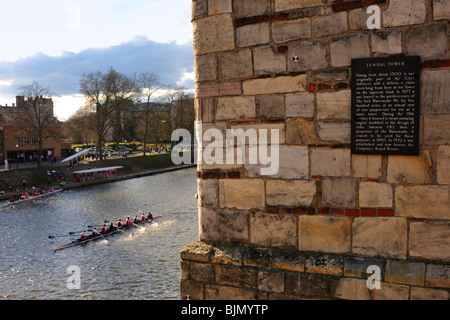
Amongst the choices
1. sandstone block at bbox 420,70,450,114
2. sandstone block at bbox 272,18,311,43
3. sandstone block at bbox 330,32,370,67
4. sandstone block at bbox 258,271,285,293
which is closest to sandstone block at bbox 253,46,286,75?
sandstone block at bbox 272,18,311,43

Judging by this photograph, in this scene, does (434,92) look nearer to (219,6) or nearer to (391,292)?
(391,292)

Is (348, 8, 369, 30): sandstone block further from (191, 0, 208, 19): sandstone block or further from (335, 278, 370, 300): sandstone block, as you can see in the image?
(335, 278, 370, 300): sandstone block

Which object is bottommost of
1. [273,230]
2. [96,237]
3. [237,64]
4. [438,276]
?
[96,237]

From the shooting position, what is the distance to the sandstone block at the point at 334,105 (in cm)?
361

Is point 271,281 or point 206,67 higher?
point 206,67

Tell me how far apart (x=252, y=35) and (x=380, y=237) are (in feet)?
7.44

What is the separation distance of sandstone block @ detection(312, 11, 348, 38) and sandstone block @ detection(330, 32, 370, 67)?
3.1 inches

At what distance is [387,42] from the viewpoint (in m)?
3.43

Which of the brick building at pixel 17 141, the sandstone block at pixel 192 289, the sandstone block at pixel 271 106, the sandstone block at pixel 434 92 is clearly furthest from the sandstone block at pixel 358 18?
the brick building at pixel 17 141

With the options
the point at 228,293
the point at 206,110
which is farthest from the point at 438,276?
the point at 206,110

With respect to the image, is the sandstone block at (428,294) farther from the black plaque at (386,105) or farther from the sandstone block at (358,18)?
the sandstone block at (358,18)

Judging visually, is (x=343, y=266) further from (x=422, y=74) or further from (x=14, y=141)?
(x=14, y=141)

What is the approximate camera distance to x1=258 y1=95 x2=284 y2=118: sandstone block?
383 cm
